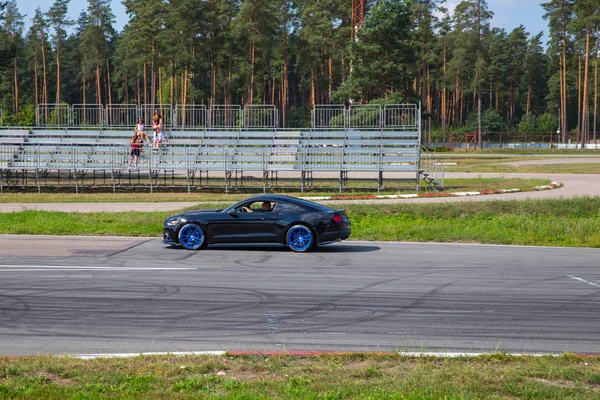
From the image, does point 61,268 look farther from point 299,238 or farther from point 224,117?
point 224,117

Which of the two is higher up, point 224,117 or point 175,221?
point 224,117

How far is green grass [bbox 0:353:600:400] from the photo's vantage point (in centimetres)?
628

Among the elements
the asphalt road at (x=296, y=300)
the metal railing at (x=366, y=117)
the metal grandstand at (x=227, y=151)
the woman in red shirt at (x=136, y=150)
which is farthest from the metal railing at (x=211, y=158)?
the asphalt road at (x=296, y=300)

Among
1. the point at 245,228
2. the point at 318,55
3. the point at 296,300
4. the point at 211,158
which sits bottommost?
the point at 296,300

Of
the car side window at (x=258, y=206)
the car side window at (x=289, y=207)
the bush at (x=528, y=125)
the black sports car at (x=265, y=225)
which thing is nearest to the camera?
the black sports car at (x=265, y=225)

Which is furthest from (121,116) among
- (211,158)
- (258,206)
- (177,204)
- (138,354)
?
(138,354)

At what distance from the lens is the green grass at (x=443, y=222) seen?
18.3 metres

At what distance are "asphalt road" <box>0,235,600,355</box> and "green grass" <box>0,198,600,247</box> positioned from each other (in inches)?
80.9

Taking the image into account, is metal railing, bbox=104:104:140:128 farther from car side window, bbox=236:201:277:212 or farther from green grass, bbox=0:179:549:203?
car side window, bbox=236:201:277:212

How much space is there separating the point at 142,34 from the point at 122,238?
72254 millimetres

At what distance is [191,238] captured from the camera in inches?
639

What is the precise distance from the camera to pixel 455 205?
72.7 ft

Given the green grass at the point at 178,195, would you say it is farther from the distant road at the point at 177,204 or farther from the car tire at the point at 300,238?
the car tire at the point at 300,238

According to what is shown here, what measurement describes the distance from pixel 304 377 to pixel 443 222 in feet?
47.9
